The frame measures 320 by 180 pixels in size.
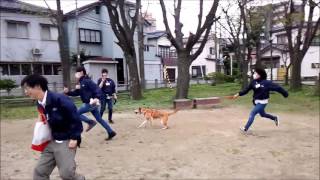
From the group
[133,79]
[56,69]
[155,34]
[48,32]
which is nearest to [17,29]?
[48,32]

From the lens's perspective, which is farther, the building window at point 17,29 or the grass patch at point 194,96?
the building window at point 17,29

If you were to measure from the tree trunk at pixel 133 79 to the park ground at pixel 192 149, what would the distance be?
18cm

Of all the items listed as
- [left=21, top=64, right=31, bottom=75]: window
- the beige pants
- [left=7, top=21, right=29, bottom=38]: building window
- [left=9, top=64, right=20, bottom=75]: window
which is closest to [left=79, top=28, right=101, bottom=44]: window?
[left=7, top=21, right=29, bottom=38]: building window

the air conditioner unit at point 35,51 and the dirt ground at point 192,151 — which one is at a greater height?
the air conditioner unit at point 35,51

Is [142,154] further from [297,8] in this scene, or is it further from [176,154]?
[297,8]

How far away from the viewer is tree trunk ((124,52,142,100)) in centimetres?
748

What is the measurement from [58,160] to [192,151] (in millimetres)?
5052

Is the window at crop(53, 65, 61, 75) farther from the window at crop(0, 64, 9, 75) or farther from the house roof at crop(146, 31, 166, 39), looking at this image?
the house roof at crop(146, 31, 166, 39)

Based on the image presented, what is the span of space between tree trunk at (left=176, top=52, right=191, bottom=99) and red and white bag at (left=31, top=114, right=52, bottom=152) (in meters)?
4.42

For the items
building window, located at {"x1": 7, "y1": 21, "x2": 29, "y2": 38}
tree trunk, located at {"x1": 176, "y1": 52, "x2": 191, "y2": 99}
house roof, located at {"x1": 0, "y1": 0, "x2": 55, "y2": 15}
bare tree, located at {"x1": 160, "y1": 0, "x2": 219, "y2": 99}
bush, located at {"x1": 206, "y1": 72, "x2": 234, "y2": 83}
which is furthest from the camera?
building window, located at {"x1": 7, "y1": 21, "x2": 29, "y2": 38}

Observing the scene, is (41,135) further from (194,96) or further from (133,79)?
(194,96)

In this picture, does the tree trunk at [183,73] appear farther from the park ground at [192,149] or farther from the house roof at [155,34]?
the house roof at [155,34]

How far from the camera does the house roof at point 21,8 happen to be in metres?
31.3

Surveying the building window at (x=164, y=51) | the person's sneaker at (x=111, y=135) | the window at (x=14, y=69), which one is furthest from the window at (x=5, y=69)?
the person's sneaker at (x=111, y=135)
